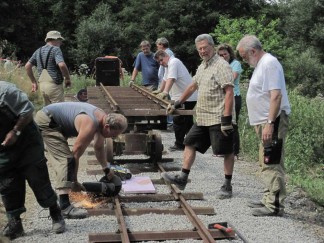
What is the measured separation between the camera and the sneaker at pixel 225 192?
7.06m

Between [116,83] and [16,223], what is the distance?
14.0 metres

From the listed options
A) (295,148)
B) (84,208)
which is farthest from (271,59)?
(295,148)

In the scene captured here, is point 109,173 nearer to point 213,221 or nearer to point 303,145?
point 213,221

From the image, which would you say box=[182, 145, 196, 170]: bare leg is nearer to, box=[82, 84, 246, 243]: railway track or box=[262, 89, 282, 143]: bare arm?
box=[82, 84, 246, 243]: railway track

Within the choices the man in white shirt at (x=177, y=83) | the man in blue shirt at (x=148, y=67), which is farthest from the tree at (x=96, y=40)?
the man in white shirt at (x=177, y=83)

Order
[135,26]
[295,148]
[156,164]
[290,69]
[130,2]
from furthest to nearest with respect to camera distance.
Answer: [130,2], [135,26], [290,69], [295,148], [156,164]

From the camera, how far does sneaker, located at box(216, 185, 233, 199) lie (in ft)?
23.2

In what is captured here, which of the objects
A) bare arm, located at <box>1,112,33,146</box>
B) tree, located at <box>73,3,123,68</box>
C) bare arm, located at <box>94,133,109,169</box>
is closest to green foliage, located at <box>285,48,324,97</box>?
tree, located at <box>73,3,123,68</box>

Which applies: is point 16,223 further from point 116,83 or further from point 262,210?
point 116,83

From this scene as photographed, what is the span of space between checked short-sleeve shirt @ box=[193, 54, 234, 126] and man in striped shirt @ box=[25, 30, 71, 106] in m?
3.33

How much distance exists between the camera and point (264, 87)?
599 cm

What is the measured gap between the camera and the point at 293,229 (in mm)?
5773

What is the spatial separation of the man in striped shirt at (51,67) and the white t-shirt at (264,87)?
432 centimetres

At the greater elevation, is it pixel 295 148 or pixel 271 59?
pixel 271 59
